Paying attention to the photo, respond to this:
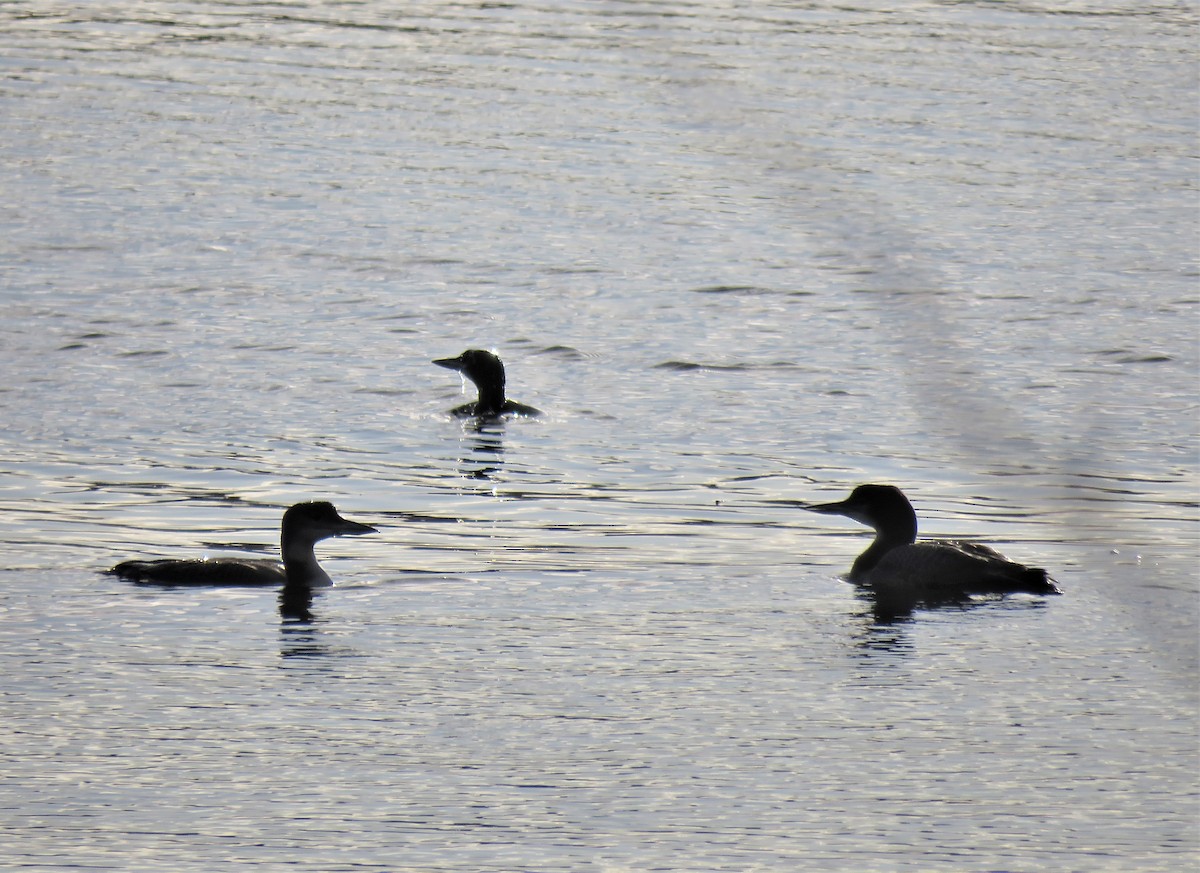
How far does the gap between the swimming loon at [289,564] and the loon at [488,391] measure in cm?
447

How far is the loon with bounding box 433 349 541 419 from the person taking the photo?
Result: 16469 millimetres

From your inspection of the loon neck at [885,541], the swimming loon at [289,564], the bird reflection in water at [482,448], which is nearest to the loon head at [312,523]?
the swimming loon at [289,564]

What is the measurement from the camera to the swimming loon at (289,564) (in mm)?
11602

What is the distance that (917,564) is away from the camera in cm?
1194

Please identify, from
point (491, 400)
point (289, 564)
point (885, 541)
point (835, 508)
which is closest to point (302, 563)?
point (289, 564)

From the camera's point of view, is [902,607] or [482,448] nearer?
[902,607]

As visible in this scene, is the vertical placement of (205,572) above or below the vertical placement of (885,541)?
below

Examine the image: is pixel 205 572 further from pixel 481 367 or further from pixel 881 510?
pixel 481 367

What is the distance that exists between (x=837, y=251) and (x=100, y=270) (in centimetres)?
743

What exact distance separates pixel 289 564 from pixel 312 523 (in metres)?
0.26

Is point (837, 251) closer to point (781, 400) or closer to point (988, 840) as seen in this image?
point (781, 400)

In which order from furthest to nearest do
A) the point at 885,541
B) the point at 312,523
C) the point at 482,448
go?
the point at 482,448 → the point at 885,541 → the point at 312,523

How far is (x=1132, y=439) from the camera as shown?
596 inches

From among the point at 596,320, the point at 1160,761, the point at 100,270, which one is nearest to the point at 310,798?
the point at 1160,761
